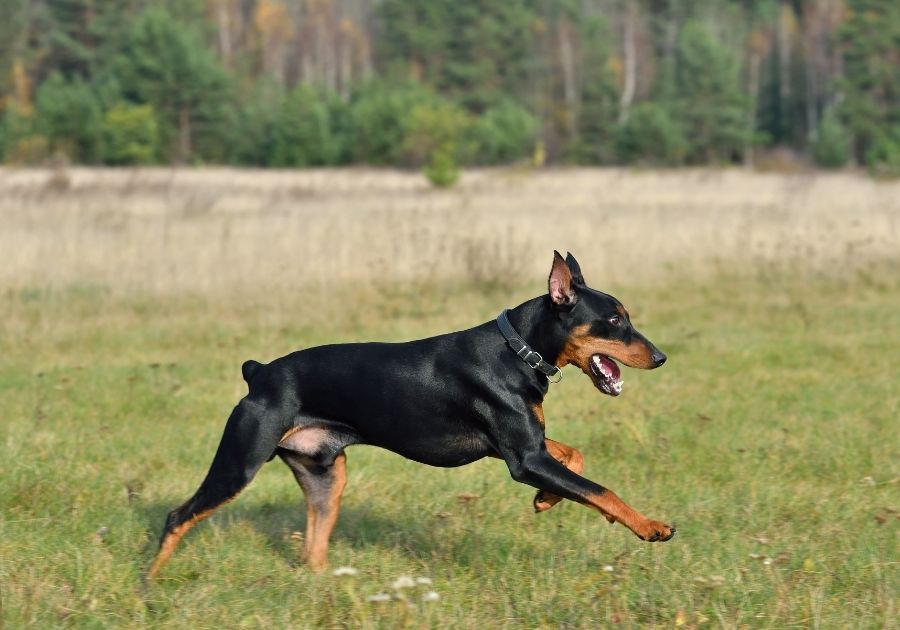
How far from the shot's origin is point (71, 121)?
154 ft

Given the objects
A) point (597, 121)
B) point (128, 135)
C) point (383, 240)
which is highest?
point (128, 135)

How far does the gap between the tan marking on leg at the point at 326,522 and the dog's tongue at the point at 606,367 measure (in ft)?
4.01

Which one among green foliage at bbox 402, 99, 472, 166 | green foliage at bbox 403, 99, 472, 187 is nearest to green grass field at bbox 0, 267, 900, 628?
green foliage at bbox 403, 99, 472, 187

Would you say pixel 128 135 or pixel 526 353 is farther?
pixel 128 135

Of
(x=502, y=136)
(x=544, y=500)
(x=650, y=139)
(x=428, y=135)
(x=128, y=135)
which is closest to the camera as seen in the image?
(x=544, y=500)

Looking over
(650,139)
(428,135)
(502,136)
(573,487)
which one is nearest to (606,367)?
(573,487)

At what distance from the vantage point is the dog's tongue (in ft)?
16.3

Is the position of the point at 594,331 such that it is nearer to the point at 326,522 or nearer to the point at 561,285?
the point at 561,285

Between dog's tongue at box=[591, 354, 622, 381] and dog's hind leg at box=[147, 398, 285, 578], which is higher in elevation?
dog's tongue at box=[591, 354, 622, 381]

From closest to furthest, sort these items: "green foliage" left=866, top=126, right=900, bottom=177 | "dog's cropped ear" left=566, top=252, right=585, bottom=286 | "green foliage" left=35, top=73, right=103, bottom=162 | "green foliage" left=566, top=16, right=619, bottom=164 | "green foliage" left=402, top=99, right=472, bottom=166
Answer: "dog's cropped ear" left=566, top=252, right=585, bottom=286 < "green foliage" left=866, top=126, right=900, bottom=177 < "green foliage" left=402, top=99, right=472, bottom=166 < "green foliage" left=35, top=73, right=103, bottom=162 < "green foliage" left=566, top=16, right=619, bottom=164

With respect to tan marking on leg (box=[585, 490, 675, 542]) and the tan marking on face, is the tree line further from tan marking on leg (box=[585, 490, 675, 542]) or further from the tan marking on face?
tan marking on leg (box=[585, 490, 675, 542])

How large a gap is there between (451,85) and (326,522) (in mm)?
67483

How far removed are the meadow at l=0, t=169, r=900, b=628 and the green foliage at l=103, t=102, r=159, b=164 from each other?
29.4m

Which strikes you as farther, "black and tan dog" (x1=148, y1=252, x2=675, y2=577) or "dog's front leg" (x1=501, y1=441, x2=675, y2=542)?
"black and tan dog" (x1=148, y1=252, x2=675, y2=577)
